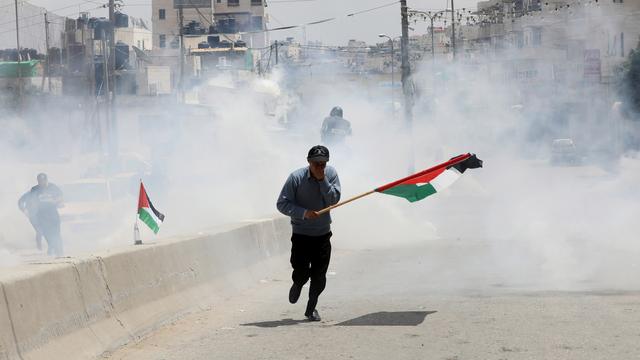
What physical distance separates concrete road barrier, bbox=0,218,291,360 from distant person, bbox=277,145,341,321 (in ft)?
4.25

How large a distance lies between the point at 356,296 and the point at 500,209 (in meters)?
17.1

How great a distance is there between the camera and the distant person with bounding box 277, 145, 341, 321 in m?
10.2

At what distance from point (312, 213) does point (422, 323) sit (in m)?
1.30

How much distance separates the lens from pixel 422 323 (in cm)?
975

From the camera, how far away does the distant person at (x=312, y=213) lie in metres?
10.2

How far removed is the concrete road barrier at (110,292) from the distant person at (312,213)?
1297mm

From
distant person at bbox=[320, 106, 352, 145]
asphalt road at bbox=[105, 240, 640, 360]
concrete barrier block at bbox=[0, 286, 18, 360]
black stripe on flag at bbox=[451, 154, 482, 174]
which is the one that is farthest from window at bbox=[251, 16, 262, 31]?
concrete barrier block at bbox=[0, 286, 18, 360]

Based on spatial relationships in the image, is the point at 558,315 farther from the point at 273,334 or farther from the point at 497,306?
→ the point at 273,334

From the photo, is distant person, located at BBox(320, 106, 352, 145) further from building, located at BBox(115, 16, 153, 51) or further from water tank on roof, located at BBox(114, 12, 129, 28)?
building, located at BBox(115, 16, 153, 51)

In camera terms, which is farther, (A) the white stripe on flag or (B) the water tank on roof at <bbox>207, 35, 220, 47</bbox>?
(B) the water tank on roof at <bbox>207, 35, 220, 47</bbox>

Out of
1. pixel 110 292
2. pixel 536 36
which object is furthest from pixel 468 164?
pixel 536 36

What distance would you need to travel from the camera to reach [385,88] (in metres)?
75.4

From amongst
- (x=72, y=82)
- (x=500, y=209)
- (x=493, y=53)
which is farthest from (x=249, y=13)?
(x=500, y=209)

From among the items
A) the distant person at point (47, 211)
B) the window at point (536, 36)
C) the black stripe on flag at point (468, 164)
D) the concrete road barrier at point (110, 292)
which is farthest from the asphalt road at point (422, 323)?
the window at point (536, 36)
